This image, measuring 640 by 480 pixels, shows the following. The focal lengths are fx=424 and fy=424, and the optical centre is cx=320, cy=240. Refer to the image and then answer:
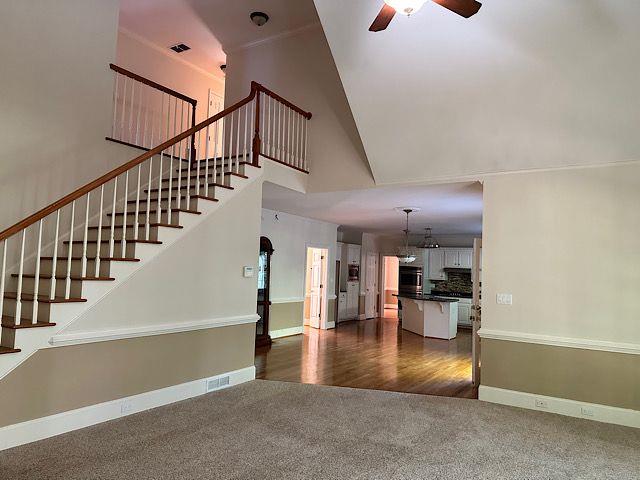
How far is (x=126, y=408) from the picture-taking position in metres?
3.80

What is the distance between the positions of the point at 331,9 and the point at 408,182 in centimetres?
220

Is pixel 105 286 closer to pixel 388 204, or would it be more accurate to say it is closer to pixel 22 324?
pixel 22 324

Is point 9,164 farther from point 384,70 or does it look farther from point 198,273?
point 384,70

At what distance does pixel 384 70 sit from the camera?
431cm

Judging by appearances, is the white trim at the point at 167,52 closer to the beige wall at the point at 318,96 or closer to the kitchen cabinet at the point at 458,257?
the beige wall at the point at 318,96

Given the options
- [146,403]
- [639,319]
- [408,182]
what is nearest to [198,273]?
[146,403]

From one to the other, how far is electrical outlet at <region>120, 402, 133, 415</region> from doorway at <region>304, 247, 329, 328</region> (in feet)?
20.0

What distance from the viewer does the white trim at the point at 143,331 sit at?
3.38 m

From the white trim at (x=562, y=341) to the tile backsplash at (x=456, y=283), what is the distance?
278 inches

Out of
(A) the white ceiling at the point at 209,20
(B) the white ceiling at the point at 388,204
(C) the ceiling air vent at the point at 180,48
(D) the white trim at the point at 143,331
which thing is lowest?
(D) the white trim at the point at 143,331

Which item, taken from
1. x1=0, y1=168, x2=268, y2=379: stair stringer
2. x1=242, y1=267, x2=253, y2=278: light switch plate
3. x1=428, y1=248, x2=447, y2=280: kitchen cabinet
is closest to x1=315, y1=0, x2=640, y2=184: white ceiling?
x1=0, y1=168, x2=268, y2=379: stair stringer

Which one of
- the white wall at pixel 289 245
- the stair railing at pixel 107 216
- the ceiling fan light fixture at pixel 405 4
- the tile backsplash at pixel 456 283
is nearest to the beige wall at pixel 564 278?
the ceiling fan light fixture at pixel 405 4

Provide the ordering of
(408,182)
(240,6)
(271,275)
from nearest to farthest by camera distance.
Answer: (408,182) → (240,6) → (271,275)

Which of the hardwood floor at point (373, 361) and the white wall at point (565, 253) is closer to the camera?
the white wall at point (565, 253)
